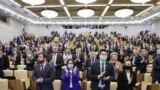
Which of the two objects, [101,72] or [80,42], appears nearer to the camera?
[101,72]

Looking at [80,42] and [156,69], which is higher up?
[80,42]

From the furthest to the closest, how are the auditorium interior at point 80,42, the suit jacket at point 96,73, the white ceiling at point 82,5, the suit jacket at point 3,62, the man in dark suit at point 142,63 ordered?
the white ceiling at point 82,5 < the man in dark suit at point 142,63 < the suit jacket at point 3,62 < the auditorium interior at point 80,42 < the suit jacket at point 96,73

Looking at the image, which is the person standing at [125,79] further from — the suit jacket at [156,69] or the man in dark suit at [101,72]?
the suit jacket at [156,69]

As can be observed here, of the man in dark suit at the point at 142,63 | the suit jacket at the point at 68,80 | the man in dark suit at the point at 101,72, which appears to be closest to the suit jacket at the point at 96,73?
the man in dark suit at the point at 101,72

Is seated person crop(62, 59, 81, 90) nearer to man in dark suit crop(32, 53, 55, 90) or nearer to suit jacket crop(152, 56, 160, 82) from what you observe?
man in dark suit crop(32, 53, 55, 90)

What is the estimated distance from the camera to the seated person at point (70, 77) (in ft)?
21.9

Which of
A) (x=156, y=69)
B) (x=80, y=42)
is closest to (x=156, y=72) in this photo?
(x=156, y=69)

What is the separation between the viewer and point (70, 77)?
6.72 metres

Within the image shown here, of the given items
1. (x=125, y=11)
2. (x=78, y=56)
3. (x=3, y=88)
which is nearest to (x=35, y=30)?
(x=125, y=11)

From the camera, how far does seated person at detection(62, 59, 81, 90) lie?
21.9 feet

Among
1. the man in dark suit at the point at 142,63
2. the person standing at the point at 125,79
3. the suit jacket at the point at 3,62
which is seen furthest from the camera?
the man in dark suit at the point at 142,63

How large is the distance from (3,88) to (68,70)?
2034mm

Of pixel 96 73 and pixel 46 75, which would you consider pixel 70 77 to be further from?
pixel 96 73

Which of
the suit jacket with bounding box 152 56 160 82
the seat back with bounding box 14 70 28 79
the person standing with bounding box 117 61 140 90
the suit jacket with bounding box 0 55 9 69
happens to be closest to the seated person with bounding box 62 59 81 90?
the person standing with bounding box 117 61 140 90
